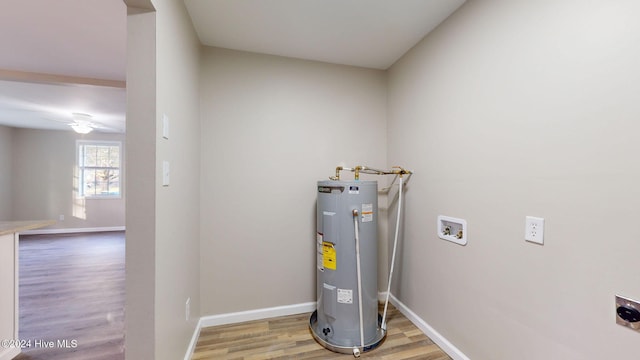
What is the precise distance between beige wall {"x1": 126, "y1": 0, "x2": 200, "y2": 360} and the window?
6.35m

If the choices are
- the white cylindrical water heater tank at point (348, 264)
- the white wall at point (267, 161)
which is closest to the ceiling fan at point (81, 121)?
the white wall at point (267, 161)

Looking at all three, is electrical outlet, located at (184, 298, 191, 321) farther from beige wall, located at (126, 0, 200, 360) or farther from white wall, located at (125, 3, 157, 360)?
white wall, located at (125, 3, 157, 360)

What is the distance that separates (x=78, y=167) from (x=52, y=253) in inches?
100.0

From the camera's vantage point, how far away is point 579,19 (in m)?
1.11

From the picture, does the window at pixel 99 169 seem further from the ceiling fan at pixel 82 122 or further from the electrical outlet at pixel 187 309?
the electrical outlet at pixel 187 309

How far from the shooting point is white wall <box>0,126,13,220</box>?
5.48 m

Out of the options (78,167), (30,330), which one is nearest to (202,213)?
(30,330)

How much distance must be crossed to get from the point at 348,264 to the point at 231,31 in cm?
195

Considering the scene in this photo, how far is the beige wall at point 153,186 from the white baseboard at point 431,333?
1.76m

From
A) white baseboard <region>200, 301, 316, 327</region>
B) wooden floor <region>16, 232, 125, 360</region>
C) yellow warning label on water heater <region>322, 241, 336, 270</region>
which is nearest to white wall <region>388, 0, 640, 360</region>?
yellow warning label on water heater <region>322, 241, 336, 270</region>

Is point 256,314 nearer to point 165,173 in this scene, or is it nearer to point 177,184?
point 177,184

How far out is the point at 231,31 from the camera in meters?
1.94

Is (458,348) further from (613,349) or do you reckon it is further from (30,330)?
(30,330)

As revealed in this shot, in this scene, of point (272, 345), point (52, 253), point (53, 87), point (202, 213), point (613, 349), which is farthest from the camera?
point (52, 253)
